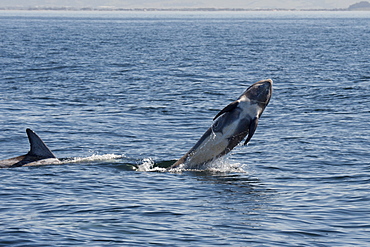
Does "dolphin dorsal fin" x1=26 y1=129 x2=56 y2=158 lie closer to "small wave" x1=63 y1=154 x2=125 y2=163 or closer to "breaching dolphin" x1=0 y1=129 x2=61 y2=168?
"breaching dolphin" x1=0 y1=129 x2=61 y2=168

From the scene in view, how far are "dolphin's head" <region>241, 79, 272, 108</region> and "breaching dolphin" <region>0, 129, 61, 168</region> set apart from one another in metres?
6.87

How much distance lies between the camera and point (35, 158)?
72.8 ft

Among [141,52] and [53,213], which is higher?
[141,52]

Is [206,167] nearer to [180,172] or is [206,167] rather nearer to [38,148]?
[180,172]

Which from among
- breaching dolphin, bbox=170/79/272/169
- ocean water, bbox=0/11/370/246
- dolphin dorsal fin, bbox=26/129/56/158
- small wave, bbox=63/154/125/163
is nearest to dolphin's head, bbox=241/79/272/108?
breaching dolphin, bbox=170/79/272/169


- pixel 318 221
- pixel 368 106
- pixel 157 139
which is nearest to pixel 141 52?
pixel 368 106

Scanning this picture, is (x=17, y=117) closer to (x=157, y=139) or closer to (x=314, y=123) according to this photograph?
(x=157, y=139)

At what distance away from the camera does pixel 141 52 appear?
7812 centimetres

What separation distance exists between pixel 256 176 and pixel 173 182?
2.76 meters

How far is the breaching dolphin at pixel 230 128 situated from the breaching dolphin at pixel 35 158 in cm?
433

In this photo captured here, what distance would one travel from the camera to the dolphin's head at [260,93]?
2159 centimetres

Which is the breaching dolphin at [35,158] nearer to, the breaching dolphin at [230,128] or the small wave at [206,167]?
the small wave at [206,167]

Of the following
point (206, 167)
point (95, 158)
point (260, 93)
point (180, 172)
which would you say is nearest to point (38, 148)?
point (95, 158)

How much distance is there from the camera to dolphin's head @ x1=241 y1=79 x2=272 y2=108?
21.6 metres
